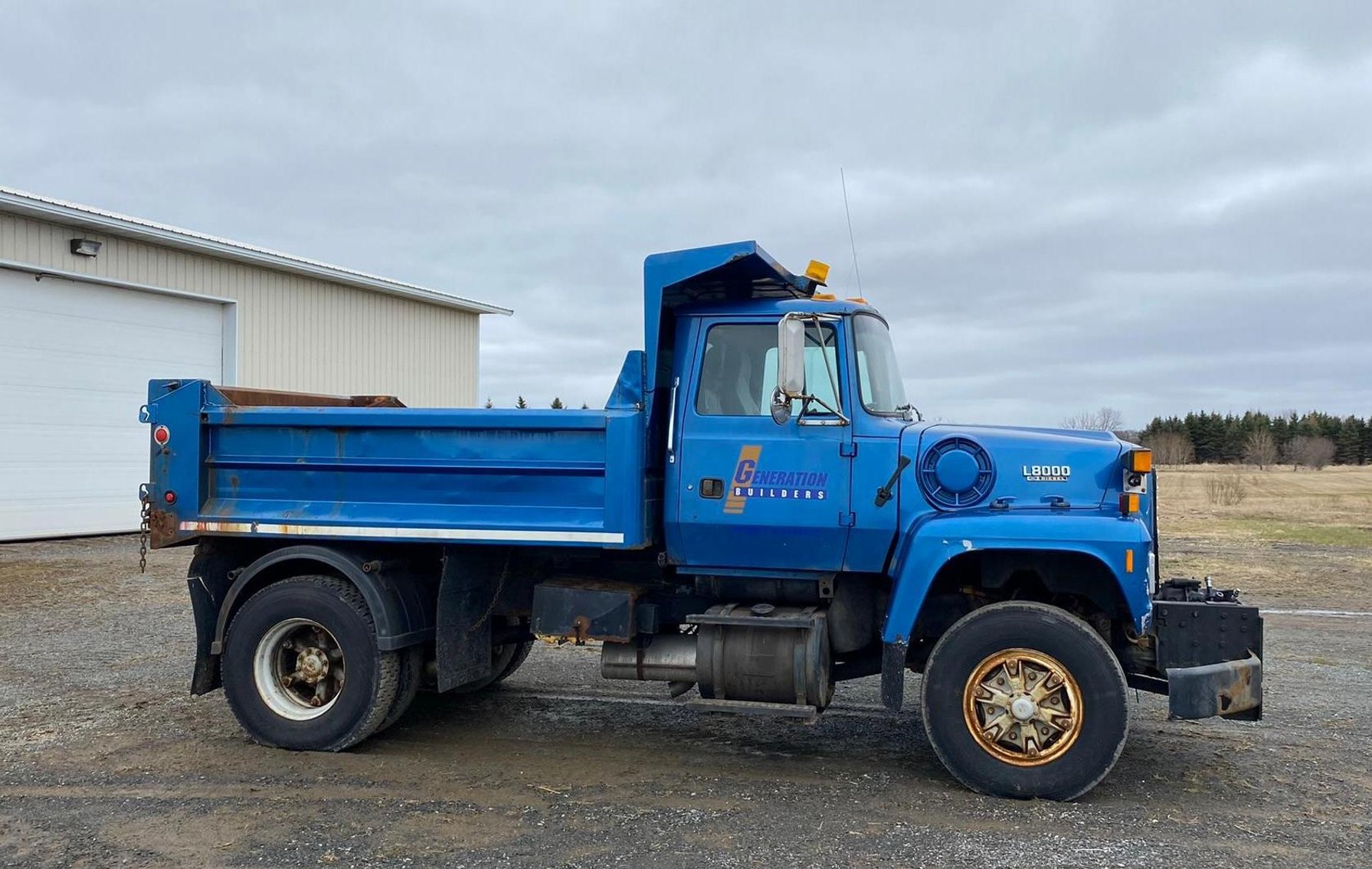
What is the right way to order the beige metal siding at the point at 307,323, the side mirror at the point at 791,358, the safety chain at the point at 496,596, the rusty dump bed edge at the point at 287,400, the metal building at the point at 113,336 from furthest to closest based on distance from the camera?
the beige metal siding at the point at 307,323, the metal building at the point at 113,336, the rusty dump bed edge at the point at 287,400, the safety chain at the point at 496,596, the side mirror at the point at 791,358

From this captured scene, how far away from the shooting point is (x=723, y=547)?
611 cm

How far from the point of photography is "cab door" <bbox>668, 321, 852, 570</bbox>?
5883 millimetres

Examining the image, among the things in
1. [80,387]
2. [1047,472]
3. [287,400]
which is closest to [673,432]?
[1047,472]

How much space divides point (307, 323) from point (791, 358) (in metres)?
16.9

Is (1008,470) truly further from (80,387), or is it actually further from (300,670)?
(80,387)

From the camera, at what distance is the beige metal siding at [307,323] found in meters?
16.4

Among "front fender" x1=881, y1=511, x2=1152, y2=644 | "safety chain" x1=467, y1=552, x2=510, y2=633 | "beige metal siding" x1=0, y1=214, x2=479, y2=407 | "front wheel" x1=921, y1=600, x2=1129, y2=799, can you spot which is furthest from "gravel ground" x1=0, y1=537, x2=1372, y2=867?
"beige metal siding" x1=0, y1=214, x2=479, y2=407

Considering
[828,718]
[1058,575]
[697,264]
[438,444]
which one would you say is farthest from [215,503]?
[1058,575]

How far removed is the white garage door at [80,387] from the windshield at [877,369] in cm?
1444

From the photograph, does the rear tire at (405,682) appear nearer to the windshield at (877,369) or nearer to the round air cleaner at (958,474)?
the windshield at (877,369)

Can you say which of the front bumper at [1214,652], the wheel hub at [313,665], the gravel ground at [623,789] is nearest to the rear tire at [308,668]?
the wheel hub at [313,665]

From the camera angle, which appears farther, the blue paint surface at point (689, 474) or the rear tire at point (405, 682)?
the rear tire at point (405, 682)

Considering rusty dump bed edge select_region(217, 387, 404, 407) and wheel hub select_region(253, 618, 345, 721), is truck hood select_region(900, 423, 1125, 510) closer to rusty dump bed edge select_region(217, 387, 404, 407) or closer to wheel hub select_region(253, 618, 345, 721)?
rusty dump bed edge select_region(217, 387, 404, 407)

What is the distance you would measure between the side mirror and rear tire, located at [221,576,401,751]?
2.89 metres
